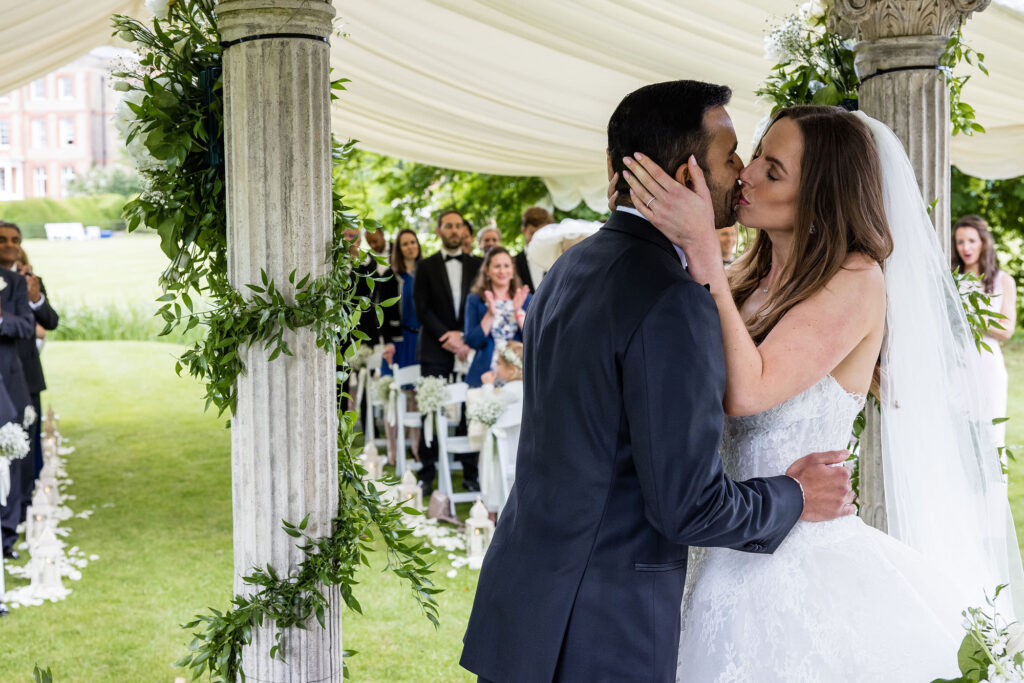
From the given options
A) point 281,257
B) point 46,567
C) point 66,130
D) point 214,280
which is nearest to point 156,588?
point 46,567

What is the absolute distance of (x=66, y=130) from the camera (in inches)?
635

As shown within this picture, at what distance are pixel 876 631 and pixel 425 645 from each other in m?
2.97

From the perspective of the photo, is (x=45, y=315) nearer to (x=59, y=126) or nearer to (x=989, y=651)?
(x=989, y=651)

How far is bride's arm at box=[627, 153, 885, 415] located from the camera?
191cm

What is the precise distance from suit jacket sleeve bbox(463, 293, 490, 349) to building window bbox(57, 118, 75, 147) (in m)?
11.5

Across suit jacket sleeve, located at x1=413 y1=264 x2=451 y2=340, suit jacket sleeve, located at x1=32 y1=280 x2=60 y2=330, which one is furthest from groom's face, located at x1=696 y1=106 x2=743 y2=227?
suit jacket sleeve, located at x1=32 y1=280 x2=60 y2=330

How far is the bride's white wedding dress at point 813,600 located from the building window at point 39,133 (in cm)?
1632

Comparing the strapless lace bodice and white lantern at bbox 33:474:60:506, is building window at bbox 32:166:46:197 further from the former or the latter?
the strapless lace bodice

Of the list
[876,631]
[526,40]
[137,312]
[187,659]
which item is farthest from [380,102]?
[137,312]

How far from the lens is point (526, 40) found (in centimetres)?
583

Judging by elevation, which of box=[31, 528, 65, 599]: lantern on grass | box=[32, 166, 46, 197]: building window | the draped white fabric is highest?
box=[32, 166, 46, 197]: building window

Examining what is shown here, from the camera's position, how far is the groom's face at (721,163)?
6.29 ft

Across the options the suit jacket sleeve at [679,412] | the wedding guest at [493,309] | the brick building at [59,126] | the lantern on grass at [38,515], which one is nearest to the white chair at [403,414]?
the wedding guest at [493,309]

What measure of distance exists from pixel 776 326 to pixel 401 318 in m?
6.73
